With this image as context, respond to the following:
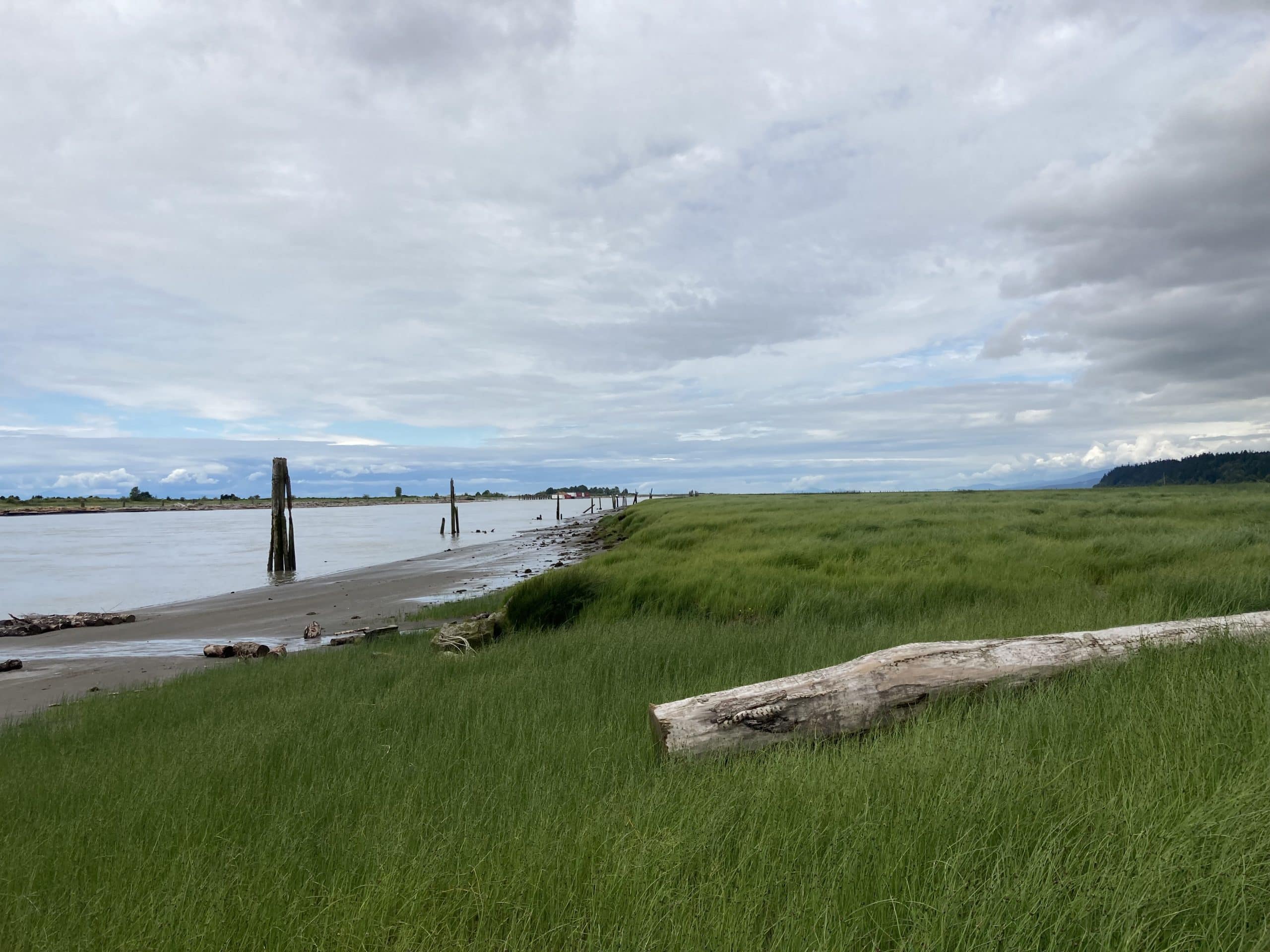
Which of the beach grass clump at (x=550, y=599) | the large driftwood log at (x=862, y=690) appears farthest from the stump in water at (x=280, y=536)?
the large driftwood log at (x=862, y=690)

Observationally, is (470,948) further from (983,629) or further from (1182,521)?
(1182,521)

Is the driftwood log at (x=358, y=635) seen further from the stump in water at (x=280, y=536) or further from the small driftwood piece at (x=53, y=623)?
the stump in water at (x=280, y=536)

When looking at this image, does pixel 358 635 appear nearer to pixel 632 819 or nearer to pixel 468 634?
pixel 468 634

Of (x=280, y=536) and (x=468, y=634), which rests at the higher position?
(x=280, y=536)

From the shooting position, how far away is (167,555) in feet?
114

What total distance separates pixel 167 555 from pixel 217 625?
24.6 meters

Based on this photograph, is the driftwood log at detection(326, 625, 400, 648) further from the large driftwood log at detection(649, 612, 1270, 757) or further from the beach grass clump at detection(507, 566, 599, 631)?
the large driftwood log at detection(649, 612, 1270, 757)

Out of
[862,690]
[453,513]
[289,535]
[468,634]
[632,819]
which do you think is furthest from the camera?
[453,513]

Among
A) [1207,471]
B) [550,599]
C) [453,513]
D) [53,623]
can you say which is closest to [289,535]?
[53,623]

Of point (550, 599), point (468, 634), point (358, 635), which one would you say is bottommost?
point (358, 635)

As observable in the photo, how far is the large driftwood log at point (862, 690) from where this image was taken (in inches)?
168

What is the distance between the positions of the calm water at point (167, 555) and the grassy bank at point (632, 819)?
17883mm

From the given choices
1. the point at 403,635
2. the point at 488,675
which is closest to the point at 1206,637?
the point at 488,675

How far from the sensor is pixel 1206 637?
5309 millimetres
